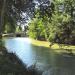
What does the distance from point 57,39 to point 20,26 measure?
2415 centimetres

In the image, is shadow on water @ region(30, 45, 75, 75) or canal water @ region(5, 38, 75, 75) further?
canal water @ region(5, 38, 75, 75)

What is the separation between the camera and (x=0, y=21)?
22.5 metres

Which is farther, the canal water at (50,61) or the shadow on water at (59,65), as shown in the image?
the canal water at (50,61)

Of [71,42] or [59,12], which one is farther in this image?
[71,42]

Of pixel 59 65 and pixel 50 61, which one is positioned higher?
pixel 59 65

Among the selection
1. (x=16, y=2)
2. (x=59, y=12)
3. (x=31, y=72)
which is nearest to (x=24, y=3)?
(x=16, y=2)

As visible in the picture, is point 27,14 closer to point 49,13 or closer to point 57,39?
point 49,13

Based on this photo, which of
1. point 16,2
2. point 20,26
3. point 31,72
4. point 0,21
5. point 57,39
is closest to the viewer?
point 31,72

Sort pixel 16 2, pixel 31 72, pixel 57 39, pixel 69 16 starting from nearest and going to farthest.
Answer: pixel 31 72, pixel 16 2, pixel 69 16, pixel 57 39

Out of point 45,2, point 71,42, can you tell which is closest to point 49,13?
point 45,2

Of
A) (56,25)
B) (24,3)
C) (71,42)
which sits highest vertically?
(24,3)

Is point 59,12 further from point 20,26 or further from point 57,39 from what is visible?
point 20,26

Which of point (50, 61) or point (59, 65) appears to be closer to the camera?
point (59, 65)

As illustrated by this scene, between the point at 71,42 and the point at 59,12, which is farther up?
the point at 59,12
